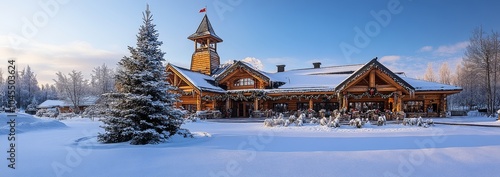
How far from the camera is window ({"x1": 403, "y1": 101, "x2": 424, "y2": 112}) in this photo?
877 inches

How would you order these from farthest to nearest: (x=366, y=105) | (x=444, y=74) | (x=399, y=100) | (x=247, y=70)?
(x=444, y=74) < (x=247, y=70) < (x=366, y=105) < (x=399, y=100)

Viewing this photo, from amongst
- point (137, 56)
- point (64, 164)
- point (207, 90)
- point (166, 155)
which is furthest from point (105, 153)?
point (207, 90)

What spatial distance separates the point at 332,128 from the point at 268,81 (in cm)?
1149

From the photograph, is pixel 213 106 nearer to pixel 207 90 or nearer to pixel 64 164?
pixel 207 90

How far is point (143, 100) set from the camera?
9.80m

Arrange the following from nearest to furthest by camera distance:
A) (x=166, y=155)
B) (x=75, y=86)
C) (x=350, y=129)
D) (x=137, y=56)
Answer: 1. (x=166, y=155)
2. (x=137, y=56)
3. (x=350, y=129)
4. (x=75, y=86)

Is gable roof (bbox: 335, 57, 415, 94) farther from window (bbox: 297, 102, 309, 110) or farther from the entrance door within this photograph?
the entrance door

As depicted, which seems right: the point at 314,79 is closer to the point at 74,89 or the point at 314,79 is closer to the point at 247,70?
the point at 247,70

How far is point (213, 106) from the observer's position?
25.6 m

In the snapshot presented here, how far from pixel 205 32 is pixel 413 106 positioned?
74.9ft

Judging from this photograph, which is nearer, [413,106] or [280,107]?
[413,106]

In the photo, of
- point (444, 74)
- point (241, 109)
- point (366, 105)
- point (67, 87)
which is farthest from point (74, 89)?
point (444, 74)

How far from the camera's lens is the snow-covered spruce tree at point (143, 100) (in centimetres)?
970

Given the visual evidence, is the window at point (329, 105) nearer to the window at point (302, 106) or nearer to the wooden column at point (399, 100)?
the window at point (302, 106)
